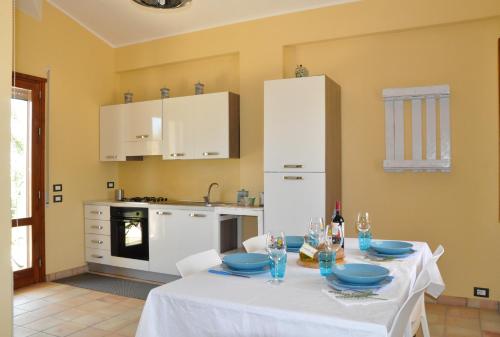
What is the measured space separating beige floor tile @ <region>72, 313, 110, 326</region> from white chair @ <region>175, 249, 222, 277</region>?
1941mm

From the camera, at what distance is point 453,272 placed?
3.95 m

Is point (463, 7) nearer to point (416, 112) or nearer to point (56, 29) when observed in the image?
point (416, 112)

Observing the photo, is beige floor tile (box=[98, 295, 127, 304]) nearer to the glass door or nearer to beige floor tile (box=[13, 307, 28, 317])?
beige floor tile (box=[13, 307, 28, 317])

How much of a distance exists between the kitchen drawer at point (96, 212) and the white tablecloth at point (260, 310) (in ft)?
12.1

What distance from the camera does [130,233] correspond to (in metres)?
5.13

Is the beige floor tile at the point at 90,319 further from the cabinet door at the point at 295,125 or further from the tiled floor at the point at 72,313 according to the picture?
the cabinet door at the point at 295,125

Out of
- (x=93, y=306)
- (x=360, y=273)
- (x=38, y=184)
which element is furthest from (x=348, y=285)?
(x=38, y=184)

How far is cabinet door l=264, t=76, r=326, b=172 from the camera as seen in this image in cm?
394

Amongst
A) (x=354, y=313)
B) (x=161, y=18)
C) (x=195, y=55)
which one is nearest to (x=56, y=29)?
(x=161, y=18)

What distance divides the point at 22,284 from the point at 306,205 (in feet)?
10.6

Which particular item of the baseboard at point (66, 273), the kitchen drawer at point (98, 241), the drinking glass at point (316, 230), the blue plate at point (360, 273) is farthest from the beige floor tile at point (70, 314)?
the blue plate at point (360, 273)

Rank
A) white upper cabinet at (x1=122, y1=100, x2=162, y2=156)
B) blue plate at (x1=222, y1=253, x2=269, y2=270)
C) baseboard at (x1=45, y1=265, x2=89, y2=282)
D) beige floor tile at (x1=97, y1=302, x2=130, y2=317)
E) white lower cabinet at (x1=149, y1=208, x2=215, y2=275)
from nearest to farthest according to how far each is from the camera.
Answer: blue plate at (x1=222, y1=253, x2=269, y2=270) < beige floor tile at (x1=97, y1=302, x2=130, y2=317) < white lower cabinet at (x1=149, y1=208, x2=215, y2=275) < baseboard at (x1=45, y1=265, x2=89, y2=282) < white upper cabinet at (x1=122, y1=100, x2=162, y2=156)

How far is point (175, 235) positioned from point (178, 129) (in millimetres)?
1206

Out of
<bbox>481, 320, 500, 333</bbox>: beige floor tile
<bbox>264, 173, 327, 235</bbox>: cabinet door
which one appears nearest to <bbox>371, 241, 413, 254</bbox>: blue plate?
<bbox>264, 173, 327, 235</bbox>: cabinet door
